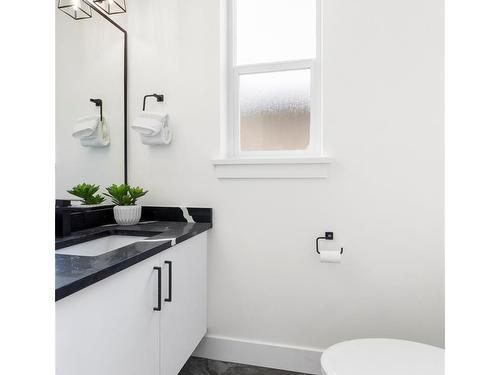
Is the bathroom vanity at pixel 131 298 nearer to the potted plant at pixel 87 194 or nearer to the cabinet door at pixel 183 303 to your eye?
the cabinet door at pixel 183 303

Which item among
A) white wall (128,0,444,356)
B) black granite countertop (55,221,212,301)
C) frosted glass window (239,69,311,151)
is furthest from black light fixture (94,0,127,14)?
black granite countertop (55,221,212,301)

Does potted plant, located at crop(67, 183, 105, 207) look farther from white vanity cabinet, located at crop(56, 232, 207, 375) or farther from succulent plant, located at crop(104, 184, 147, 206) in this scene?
white vanity cabinet, located at crop(56, 232, 207, 375)

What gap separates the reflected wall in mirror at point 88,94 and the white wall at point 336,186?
4.9 inches

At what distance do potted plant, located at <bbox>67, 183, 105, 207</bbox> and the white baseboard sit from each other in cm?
97

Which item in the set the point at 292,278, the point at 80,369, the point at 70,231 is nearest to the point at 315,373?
the point at 292,278

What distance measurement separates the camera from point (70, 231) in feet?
4.56

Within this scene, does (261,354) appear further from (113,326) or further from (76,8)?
(76,8)

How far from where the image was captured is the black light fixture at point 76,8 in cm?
146

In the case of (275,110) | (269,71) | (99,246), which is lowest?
(99,246)

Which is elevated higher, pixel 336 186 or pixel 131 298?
pixel 336 186

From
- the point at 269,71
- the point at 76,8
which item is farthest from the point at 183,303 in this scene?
the point at 76,8

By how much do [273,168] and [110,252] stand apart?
903mm

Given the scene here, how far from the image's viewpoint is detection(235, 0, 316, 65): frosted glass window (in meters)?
1.70

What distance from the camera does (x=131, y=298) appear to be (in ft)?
3.26
